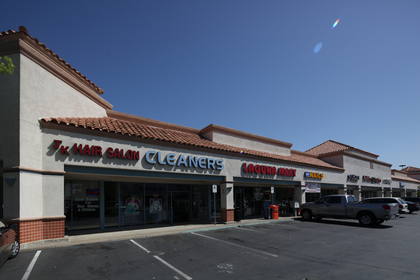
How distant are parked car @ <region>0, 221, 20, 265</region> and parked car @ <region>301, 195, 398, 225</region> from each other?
1879 centimetres

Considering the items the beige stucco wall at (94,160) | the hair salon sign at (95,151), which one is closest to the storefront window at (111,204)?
the beige stucco wall at (94,160)

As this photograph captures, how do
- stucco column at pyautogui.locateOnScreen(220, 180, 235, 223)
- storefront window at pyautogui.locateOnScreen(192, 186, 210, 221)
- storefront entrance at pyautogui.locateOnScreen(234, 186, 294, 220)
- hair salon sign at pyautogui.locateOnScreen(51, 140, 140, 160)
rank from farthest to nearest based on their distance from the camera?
storefront entrance at pyautogui.locateOnScreen(234, 186, 294, 220)
storefront window at pyautogui.locateOnScreen(192, 186, 210, 221)
stucco column at pyautogui.locateOnScreen(220, 180, 235, 223)
hair salon sign at pyautogui.locateOnScreen(51, 140, 140, 160)

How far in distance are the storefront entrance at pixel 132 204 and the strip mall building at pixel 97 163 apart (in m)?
0.05

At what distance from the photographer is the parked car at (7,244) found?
758 centimetres

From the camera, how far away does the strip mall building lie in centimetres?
1062

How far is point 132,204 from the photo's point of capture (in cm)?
1675

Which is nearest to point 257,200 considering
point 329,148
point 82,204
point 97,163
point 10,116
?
point 82,204

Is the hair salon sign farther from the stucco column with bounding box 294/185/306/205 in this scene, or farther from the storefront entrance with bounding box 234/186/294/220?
the stucco column with bounding box 294/185/306/205

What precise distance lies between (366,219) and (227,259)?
13742mm

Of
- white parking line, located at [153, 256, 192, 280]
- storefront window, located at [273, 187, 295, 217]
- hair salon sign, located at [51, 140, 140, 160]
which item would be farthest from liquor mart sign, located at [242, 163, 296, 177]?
white parking line, located at [153, 256, 192, 280]

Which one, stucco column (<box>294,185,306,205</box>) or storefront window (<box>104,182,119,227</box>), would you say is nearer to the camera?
storefront window (<box>104,182,119,227</box>)

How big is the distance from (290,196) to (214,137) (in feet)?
36.6

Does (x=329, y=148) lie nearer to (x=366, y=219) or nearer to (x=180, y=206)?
(x=366, y=219)

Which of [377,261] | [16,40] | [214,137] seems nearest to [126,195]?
[214,137]
